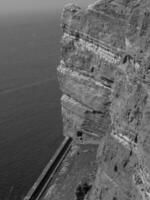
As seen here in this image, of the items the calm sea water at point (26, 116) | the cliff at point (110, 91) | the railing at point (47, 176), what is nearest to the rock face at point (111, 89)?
the cliff at point (110, 91)

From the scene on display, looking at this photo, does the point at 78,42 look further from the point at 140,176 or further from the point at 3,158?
the point at 3,158

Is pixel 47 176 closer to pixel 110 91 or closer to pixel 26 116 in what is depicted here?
pixel 110 91

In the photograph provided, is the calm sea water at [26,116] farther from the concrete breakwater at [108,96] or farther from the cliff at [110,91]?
the cliff at [110,91]

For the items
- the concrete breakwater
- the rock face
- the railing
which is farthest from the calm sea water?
the rock face

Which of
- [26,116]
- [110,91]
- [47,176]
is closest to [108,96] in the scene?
[110,91]

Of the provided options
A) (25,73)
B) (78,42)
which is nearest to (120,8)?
(78,42)

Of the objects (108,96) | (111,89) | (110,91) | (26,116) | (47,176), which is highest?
A: (111,89)

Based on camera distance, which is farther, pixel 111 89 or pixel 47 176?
pixel 47 176
